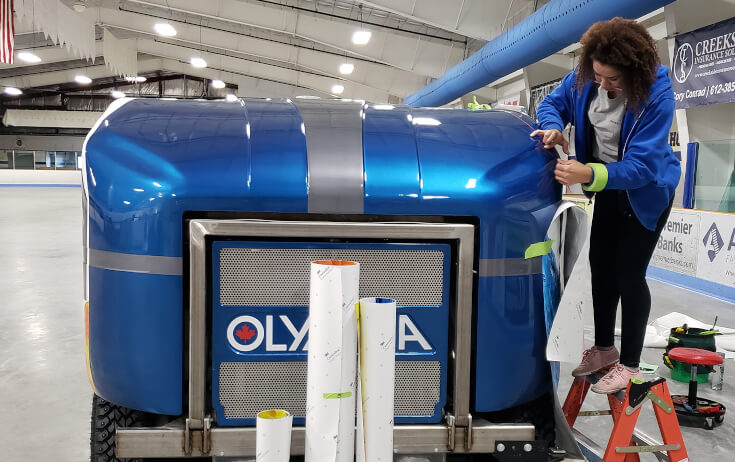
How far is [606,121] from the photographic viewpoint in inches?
76.2

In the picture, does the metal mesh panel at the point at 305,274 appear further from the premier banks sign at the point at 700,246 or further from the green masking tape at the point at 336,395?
the premier banks sign at the point at 700,246

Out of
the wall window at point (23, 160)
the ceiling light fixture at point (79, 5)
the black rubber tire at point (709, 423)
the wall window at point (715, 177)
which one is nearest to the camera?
the black rubber tire at point (709, 423)

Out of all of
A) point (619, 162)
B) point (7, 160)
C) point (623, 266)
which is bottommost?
point (623, 266)

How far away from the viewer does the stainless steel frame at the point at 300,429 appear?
61.4 inches

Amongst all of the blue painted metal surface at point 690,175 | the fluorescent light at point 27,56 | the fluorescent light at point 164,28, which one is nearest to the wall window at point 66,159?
the fluorescent light at point 27,56

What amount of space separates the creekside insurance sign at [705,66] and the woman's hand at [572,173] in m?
5.53

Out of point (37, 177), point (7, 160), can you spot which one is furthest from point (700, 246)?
point (7, 160)

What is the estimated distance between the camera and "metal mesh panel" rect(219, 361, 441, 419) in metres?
1.65

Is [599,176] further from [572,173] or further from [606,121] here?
[606,121]

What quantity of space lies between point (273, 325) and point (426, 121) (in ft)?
2.31

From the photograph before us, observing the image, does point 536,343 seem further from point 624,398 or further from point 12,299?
point 12,299

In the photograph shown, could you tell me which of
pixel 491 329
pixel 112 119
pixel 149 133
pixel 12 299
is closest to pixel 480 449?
pixel 491 329

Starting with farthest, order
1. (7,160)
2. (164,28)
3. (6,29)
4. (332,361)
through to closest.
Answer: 1. (7,160)
2. (164,28)
3. (6,29)
4. (332,361)

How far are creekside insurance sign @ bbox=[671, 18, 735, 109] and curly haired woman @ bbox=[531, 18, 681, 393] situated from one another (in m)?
5.18
